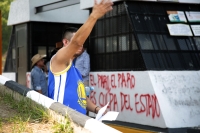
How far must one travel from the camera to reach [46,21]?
1603cm

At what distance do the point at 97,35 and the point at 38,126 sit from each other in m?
7.64

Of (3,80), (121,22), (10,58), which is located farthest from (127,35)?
(10,58)

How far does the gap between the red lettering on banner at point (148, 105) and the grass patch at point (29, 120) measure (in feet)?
15.6

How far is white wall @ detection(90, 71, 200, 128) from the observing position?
32.9ft

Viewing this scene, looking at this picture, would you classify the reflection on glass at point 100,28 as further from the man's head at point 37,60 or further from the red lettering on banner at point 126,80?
the man's head at point 37,60

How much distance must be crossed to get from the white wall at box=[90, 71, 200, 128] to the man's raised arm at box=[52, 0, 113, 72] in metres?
5.21

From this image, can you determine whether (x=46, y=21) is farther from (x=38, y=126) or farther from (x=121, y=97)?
(x=38, y=126)

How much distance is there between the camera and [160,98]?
10.0 m

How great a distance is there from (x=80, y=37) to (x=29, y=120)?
921 mm

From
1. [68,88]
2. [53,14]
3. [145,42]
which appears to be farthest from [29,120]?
[53,14]

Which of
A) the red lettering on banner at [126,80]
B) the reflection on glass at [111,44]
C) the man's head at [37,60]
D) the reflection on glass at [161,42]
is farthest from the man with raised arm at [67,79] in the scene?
the reflection on glass at [111,44]

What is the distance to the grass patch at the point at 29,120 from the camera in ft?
15.1

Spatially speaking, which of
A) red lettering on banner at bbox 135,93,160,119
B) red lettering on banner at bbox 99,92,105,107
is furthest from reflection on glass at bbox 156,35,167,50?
red lettering on banner at bbox 99,92,105,107

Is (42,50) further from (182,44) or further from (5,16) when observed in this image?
(5,16)
